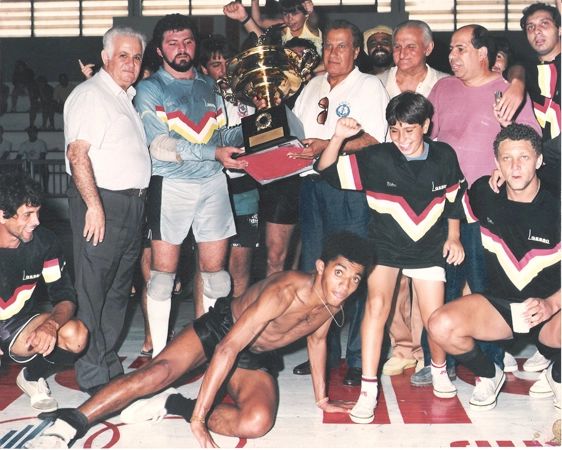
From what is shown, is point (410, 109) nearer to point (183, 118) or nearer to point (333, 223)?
point (333, 223)

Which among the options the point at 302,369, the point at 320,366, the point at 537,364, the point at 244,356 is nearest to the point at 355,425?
the point at 320,366

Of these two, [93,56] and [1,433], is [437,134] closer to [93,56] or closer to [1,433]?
[1,433]

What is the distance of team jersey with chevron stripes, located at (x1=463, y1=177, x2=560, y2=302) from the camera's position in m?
3.29

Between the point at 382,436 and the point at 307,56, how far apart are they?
2004 millimetres

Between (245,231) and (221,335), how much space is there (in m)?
1.15

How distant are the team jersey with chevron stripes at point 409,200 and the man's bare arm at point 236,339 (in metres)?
0.61

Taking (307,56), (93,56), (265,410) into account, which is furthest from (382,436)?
(93,56)

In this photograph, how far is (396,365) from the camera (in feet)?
13.1

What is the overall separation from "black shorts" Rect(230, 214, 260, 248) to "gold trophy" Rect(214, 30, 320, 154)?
685 mm

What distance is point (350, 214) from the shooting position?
3875 mm

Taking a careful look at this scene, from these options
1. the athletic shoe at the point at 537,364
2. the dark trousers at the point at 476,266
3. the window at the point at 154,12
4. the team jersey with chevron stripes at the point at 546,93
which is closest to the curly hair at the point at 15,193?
the dark trousers at the point at 476,266

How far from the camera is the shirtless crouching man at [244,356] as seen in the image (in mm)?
2947

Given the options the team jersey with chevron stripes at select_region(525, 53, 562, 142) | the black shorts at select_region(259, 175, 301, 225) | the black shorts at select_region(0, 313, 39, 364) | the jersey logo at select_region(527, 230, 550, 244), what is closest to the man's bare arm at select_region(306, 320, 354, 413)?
the jersey logo at select_region(527, 230, 550, 244)

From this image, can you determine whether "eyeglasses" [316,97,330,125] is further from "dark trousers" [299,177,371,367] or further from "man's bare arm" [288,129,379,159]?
"dark trousers" [299,177,371,367]
